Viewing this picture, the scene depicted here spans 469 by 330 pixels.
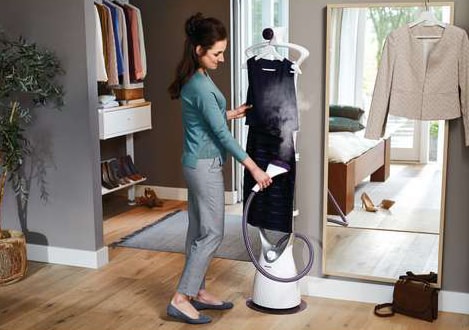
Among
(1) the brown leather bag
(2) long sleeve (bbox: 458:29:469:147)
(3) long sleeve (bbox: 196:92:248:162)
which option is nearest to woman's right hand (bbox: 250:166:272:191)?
(3) long sleeve (bbox: 196:92:248:162)

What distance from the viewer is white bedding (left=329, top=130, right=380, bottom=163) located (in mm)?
3523

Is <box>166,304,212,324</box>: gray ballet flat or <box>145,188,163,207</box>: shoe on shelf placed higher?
<box>145,188,163,207</box>: shoe on shelf

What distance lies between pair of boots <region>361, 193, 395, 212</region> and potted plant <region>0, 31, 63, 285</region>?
181 cm

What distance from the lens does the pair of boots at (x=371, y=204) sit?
11.7ft

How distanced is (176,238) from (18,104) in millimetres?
1405

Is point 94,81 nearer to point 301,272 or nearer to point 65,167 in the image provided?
point 65,167

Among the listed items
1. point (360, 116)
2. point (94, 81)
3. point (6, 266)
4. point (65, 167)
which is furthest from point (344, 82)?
point (6, 266)

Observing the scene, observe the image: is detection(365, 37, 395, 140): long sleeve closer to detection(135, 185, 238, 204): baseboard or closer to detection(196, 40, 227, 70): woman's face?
detection(196, 40, 227, 70): woman's face

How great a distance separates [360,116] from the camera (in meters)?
3.46

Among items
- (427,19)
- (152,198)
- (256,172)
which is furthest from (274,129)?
(152,198)

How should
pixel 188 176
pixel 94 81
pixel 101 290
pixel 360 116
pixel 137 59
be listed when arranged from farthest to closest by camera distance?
pixel 137 59
pixel 94 81
pixel 101 290
pixel 360 116
pixel 188 176

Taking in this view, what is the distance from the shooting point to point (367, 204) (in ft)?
11.9

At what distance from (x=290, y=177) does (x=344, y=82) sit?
55 centimetres

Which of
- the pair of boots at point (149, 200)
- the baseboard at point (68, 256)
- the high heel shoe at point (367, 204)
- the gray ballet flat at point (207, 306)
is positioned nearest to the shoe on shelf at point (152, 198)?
the pair of boots at point (149, 200)
